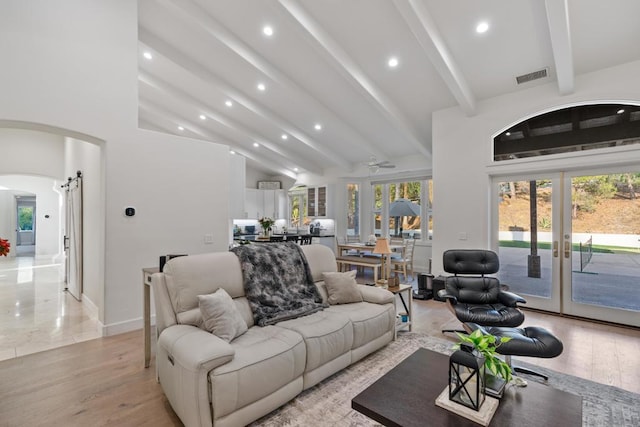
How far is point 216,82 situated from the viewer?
566 centimetres

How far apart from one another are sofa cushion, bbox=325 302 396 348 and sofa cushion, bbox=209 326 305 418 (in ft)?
2.19

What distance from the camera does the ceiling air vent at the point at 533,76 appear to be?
404 centimetres

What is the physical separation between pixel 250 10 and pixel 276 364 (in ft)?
13.7

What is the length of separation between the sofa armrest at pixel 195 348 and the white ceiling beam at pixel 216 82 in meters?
4.76

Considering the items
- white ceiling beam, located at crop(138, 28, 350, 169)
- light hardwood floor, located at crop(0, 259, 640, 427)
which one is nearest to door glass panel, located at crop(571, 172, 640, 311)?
light hardwood floor, located at crop(0, 259, 640, 427)

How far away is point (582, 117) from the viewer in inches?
159

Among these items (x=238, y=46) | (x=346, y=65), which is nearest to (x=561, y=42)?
(x=346, y=65)

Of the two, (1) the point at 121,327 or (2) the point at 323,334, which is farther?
(1) the point at 121,327

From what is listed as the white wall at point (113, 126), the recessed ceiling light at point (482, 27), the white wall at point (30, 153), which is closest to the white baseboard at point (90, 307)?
the white wall at point (113, 126)

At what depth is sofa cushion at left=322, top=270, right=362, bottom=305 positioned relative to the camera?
319 cm

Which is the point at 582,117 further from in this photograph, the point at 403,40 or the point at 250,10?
the point at 250,10

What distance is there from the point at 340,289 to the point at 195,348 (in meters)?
1.67

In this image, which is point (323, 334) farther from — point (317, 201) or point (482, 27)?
point (317, 201)

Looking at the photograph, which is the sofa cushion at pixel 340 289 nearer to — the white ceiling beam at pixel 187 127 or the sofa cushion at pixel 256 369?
the sofa cushion at pixel 256 369
